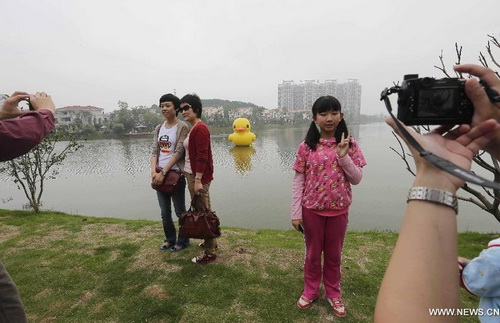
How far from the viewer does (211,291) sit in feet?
8.32

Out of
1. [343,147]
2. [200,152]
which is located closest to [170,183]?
[200,152]

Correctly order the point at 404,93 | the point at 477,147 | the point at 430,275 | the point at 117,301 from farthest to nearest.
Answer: the point at 117,301, the point at 404,93, the point at 477,147, the point at 430,275

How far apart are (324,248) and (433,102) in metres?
1.78

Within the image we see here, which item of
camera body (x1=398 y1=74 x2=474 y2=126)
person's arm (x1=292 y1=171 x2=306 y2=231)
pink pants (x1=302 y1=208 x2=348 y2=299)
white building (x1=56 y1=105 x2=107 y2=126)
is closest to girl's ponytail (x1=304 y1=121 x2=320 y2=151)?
person's arm (x1=292 y1=171 x2=306 y2=231)

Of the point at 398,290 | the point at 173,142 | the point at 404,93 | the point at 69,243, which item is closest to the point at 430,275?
the point at 398,290

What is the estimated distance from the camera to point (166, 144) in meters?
3.23

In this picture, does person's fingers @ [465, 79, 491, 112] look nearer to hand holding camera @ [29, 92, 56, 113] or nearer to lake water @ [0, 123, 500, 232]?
hand holding camera @ [29, 92, 56, 113]

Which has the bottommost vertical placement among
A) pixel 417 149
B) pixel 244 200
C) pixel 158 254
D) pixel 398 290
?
pixel 244 200

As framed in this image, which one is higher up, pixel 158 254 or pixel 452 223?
pixel 452 223

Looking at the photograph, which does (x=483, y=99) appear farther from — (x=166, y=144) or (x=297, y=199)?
(x=166, y=144)

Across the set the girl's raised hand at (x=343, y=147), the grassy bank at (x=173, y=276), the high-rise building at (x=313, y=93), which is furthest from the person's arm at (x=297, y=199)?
the high-rise building at (x=313, y=93)

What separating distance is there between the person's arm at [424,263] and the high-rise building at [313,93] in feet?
296

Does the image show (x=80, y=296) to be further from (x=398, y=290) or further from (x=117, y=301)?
(x=398, y=290)

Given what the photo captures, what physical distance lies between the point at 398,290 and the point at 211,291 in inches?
91.3
